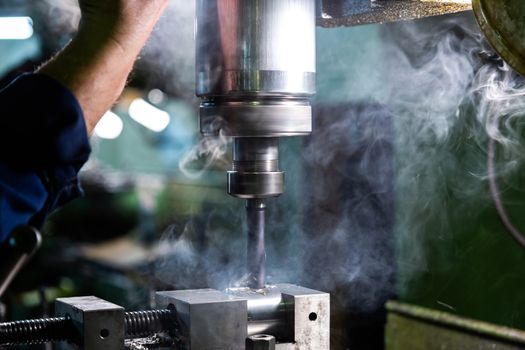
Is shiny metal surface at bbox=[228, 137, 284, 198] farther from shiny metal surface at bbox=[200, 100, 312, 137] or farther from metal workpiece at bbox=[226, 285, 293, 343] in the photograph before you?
metal workpiece at bbox=[226, 285, 293, 343]

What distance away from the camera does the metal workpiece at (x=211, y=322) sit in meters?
1.21

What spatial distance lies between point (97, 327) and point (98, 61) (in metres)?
0.46


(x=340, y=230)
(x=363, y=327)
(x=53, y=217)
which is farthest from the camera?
(x=53, y=217)

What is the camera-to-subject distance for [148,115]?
5715 mm

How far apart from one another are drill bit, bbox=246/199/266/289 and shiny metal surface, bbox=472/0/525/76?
489mm

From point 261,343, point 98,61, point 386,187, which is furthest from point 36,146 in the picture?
point 386,187

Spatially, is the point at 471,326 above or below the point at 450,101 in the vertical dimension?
below

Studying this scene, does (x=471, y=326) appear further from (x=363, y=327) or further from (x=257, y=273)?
(x=257, y=273)

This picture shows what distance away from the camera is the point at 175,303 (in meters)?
1.26

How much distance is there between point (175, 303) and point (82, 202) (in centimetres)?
412

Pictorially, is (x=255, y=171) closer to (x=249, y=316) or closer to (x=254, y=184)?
(x=254, y=184)

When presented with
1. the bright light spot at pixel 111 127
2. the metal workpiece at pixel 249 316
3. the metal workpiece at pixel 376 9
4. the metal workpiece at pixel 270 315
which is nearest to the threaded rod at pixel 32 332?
the metal workpiece at pixel 249 316

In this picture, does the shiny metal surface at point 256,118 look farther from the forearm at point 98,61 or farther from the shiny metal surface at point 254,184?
the forearm at point 98,61

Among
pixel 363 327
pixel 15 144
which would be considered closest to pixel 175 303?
pixel 15 144
